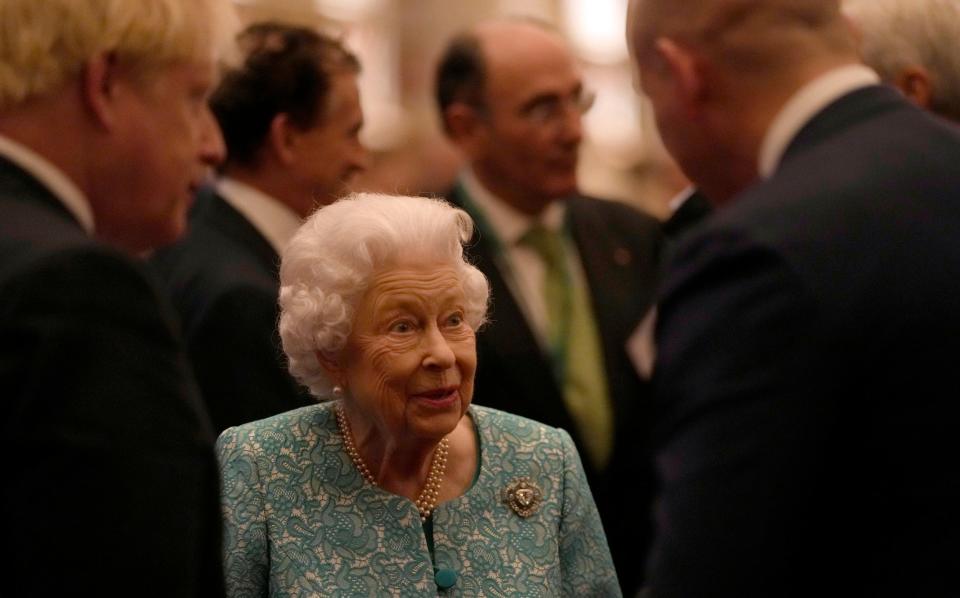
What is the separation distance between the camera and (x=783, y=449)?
2.02m

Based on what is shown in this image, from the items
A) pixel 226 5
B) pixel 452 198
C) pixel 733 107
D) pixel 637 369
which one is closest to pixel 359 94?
pixel 452 198

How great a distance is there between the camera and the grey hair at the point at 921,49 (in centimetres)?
396

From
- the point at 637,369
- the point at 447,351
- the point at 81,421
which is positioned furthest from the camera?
the point at 637,369

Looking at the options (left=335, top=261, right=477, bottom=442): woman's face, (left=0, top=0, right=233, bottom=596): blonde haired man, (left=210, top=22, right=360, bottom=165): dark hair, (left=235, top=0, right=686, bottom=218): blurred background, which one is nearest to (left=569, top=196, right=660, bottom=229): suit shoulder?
(left=210, top=22, right=360, bottom=165): dark hair

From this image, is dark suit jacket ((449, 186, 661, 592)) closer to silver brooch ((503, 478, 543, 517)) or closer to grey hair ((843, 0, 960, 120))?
silver brooch ((503, 478, 543, 517))

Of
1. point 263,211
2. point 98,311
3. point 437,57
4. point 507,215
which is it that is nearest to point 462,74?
point 507,215

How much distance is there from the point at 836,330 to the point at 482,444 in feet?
5.32

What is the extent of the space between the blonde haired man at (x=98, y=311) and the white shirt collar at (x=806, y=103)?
92 centimetres

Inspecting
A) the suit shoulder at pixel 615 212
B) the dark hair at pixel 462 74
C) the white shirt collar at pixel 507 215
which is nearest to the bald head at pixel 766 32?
the white shirt collar at pixel 507 215

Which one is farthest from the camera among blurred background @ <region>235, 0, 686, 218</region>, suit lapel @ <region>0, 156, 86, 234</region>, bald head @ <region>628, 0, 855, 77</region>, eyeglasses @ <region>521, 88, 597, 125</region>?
blurred background @ <region>235, 0, 686, 218</region>

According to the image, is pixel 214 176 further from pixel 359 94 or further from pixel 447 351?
pixel 447 351

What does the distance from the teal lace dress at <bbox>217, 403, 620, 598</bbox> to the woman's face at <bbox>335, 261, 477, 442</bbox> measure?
14 centimetres

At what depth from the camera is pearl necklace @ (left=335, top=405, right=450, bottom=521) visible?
3426mm

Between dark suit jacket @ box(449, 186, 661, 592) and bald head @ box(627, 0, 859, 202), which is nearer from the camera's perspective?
bald head @ box(627, 0, 859, 202)
